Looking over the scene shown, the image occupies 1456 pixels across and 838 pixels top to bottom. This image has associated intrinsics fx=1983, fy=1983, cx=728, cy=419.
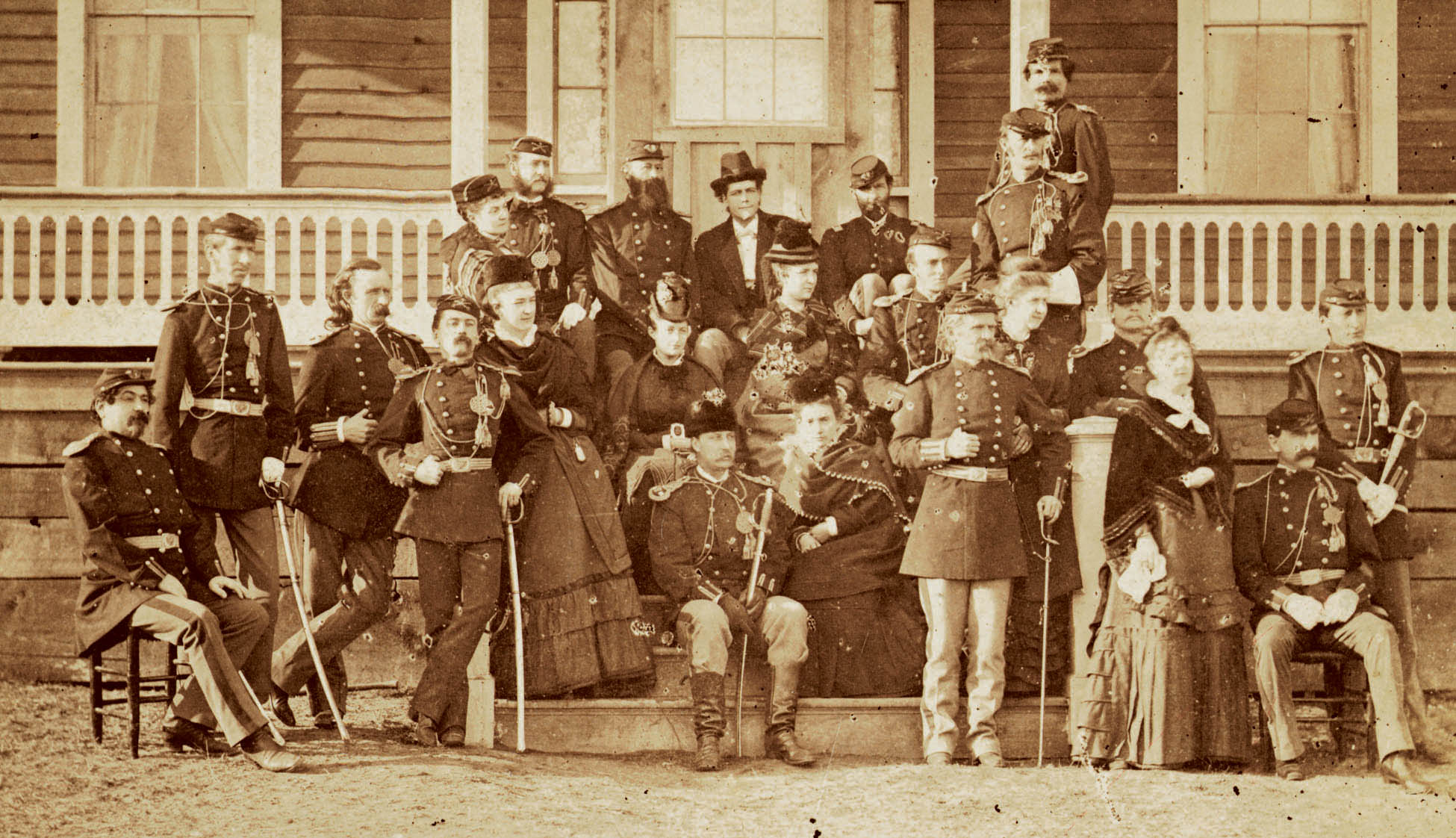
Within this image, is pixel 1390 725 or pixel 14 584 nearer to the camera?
pixel 1390 725

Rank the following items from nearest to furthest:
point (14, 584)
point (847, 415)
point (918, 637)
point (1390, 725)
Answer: point (1390, 725) < point (918, 637) < point (847, 415) < point (14, 584)

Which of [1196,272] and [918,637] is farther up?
[1196,272]

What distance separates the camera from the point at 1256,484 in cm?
880

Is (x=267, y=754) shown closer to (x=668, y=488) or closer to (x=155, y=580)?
(x=155, y=580)

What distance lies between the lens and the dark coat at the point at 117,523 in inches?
316

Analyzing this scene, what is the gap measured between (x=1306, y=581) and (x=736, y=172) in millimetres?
3577

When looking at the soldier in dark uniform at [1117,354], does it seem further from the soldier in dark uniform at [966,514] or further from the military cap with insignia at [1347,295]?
the military cap with insignia at [1347,295]

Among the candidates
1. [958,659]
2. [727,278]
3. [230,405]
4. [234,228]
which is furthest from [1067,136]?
[230,405]

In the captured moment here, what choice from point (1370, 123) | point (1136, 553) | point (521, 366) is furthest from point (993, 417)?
point (1370, 123)

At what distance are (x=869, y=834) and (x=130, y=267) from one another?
7.00 meters

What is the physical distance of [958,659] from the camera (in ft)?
27.4

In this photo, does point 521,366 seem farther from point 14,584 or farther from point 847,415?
point 14,584

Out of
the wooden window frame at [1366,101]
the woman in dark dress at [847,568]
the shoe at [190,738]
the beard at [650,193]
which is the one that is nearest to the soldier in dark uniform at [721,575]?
the woman in dark dress at [847,568]

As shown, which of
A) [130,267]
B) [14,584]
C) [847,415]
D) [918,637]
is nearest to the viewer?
[918,637]
